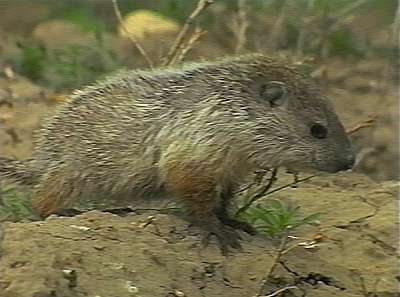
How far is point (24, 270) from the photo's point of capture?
11.3ft

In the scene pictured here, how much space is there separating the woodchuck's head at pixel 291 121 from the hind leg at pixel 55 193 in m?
0.84

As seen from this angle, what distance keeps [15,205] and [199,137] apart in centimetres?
105

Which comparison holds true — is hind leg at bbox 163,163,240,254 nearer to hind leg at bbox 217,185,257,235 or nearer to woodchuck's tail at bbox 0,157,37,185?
hind leg at bbox 217,185,257,235

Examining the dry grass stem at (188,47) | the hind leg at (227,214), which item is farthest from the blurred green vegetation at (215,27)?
the hind leg at (227,214)

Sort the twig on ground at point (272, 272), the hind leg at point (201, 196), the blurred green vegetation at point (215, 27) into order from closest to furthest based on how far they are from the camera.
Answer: the twig on ground at point (272, 272), the hind leg at point (201, 196), the blurred green vegetation at point (215, 27)

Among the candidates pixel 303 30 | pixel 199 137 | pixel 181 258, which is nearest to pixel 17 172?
pixel 199 137

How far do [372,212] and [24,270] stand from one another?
7.26 ft

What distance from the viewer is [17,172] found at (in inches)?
191

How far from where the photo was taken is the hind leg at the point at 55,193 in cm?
455

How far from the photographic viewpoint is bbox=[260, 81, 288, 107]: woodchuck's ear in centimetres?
437

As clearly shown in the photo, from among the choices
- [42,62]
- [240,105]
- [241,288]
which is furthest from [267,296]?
[42,62]

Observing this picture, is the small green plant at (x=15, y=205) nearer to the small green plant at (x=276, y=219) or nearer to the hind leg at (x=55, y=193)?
the hind leg at (x=55, y=193)

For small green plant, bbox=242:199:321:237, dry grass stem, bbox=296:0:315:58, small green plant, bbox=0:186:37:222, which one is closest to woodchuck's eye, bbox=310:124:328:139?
small green plant, bbox=242:199:321:237

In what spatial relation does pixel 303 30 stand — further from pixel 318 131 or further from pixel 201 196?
pixel 201 196
